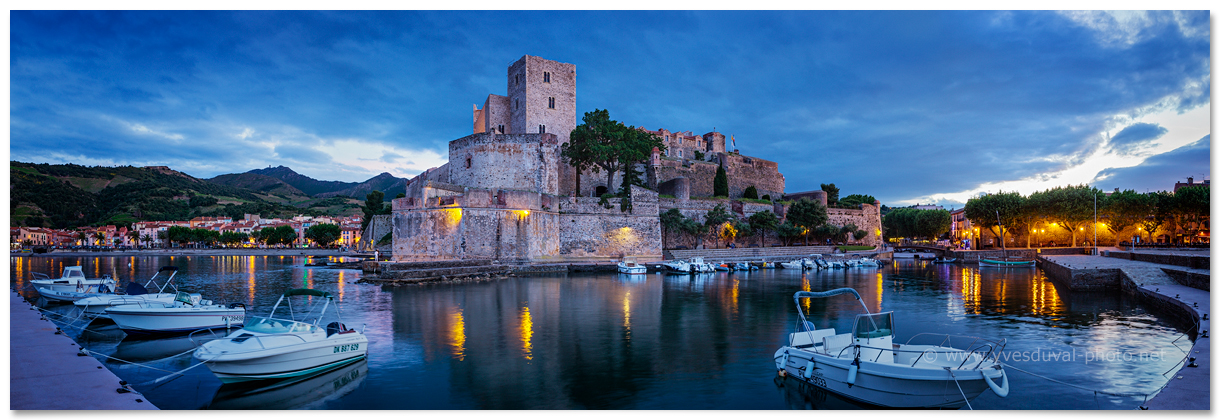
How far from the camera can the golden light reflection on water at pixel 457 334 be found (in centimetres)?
1016

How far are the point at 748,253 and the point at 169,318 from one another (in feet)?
105

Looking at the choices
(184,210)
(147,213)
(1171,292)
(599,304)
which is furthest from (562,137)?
(184,210)

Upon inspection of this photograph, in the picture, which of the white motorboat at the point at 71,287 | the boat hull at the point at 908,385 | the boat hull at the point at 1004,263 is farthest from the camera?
the boat hull at the point at 1004,263

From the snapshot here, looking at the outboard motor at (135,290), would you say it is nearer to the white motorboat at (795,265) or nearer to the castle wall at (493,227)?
the castle wall at (493,227)

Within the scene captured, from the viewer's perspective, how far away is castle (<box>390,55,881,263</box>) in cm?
2828

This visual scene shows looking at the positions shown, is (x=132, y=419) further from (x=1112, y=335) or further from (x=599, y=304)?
(x=1112, y=335)

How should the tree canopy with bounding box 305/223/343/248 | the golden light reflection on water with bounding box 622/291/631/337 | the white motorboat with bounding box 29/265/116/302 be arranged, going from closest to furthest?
1. the golden light reflection on water with bounding box 622/291/631/337
2. the white motorboat with bounding box 29/265/116/302
3. the tree canopy with bounding box 305/223/343/248

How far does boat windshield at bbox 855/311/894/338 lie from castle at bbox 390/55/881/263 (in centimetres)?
2262

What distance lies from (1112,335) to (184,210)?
103 meters

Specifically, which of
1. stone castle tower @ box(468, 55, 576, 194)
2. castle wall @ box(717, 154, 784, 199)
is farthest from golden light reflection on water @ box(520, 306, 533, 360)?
castle wall @ box(717, 154, 784, 199)

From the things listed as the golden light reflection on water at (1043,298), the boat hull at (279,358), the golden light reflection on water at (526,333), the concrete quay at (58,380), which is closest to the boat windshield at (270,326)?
the boat hull at (279,358)

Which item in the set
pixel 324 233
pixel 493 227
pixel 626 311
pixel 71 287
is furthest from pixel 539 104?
pixel 324 233

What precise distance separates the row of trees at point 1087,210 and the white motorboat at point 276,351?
121 ft

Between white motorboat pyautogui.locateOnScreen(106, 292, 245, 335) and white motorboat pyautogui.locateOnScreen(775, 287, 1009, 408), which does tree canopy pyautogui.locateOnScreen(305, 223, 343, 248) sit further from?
white motorboat pyautogui.locateOnScreen(775, 287, 1009, 408)
